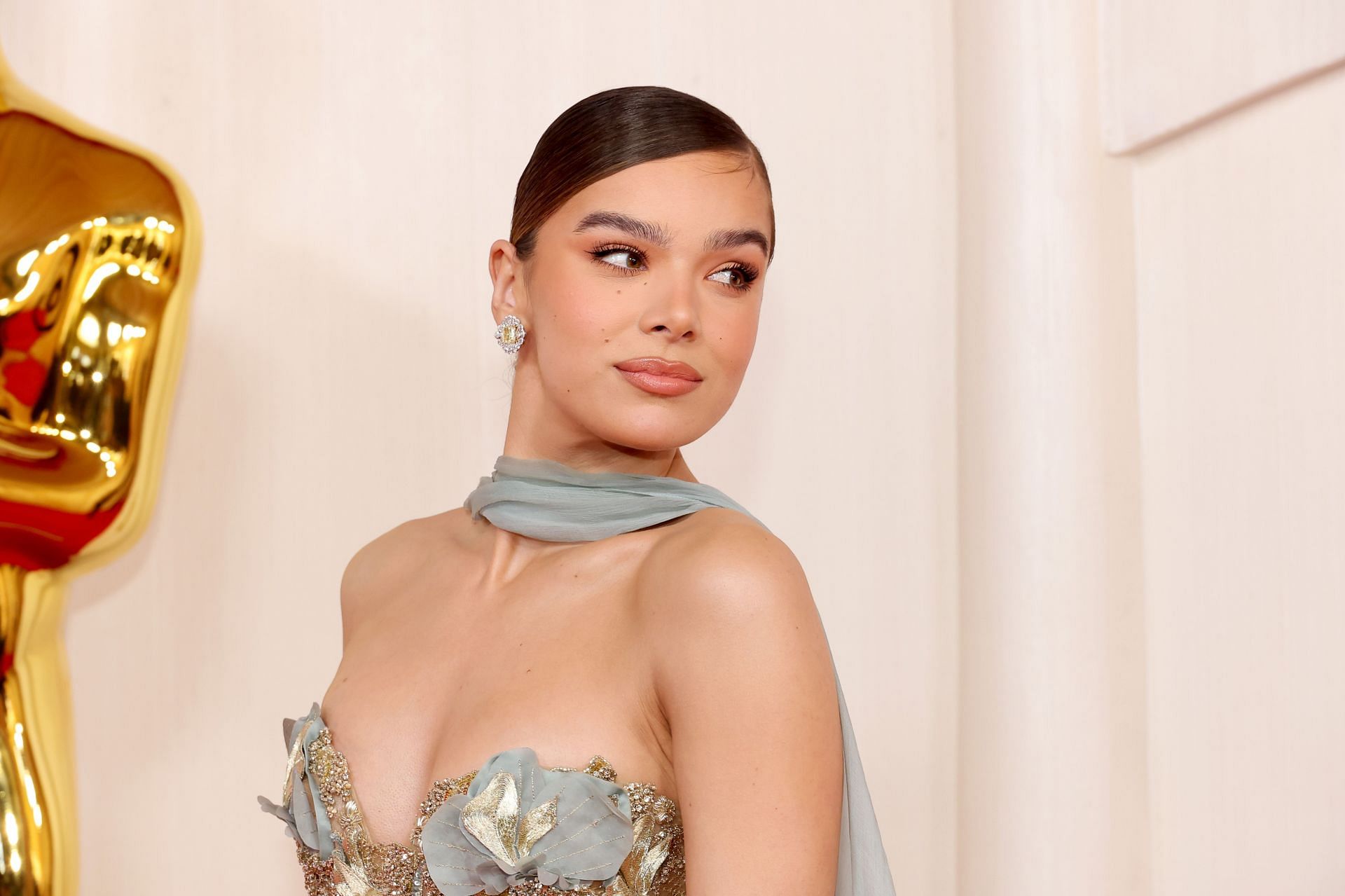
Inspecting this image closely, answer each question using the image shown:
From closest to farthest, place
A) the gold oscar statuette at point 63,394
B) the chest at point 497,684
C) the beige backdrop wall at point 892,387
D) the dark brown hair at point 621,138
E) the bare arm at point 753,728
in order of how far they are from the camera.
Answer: the gold oscar statuette at point 63,394 → the bare arm at point 753,728 → the chest at point 497,684 → the dark brown hair at point 621,138 → the beige backdrop wall at point 892,387

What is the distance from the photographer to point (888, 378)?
2609mm

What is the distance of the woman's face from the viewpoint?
152 centimetres

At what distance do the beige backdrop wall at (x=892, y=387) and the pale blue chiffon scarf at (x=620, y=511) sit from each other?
87 cm

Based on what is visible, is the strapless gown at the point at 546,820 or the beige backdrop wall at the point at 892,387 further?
the beige backdrop wall at the point at 892,387

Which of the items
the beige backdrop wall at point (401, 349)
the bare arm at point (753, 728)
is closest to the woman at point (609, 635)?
the bare arm at point (753, 728)

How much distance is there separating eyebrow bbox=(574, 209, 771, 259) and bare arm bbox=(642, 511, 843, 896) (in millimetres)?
329

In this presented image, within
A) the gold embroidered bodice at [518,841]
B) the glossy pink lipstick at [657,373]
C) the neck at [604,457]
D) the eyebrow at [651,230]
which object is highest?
the eyebrow at [651,230]

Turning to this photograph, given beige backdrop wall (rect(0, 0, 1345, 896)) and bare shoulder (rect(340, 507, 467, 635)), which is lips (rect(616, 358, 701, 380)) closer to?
bare shoulder (rect(340, 507, 467, 635))

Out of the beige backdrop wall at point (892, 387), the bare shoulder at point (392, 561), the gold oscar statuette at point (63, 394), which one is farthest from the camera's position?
the beige backdrop wall at point (892, 387)

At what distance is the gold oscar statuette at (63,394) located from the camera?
3.57ft

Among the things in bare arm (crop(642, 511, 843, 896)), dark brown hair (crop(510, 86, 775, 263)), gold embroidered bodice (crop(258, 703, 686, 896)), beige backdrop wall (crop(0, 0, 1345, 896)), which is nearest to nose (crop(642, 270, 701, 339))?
dark brown hair (crop(510, 86, 775, 263))

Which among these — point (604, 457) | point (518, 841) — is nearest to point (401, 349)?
point (604, 457)

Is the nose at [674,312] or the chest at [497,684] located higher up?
the nose at [674,312]

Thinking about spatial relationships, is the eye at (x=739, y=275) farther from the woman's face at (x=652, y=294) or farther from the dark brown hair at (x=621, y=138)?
the dark brown hair at (x=621, y=138)
